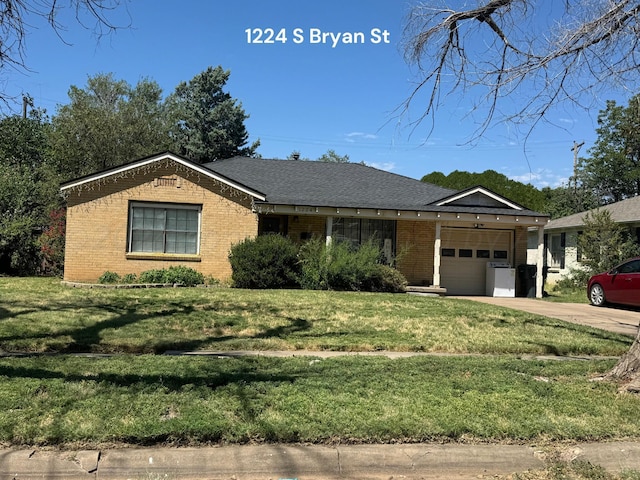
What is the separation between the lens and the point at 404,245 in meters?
18.0

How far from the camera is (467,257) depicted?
→ 18.5 metres

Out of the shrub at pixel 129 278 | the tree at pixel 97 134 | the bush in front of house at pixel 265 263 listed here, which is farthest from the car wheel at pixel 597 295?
the tree at pixel 97 134

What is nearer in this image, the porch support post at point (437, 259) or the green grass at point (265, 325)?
the green grass at point (265, 325)

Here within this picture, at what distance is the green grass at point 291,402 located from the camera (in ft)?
13.6

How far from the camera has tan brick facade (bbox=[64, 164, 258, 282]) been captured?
49.9 feet

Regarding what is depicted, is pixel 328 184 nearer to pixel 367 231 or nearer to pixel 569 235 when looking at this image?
pixel 367 231

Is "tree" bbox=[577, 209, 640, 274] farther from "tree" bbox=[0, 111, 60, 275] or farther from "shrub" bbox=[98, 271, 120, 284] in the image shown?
"tree" bbox=[0, 111, 60, 275]

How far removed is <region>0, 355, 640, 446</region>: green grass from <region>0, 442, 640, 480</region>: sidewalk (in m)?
0.14

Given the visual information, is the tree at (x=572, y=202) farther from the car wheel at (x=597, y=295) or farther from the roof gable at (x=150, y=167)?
the roof gable at (x=150, y=167)

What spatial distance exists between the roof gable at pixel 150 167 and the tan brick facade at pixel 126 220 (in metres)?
0.11

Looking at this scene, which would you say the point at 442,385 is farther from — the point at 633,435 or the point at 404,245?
the point at 404,245

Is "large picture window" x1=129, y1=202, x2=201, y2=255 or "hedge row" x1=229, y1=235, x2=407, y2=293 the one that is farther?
"large picture window" x1=129, y1=202, x2=201, y2=255

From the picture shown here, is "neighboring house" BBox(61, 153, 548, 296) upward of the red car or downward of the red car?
upward

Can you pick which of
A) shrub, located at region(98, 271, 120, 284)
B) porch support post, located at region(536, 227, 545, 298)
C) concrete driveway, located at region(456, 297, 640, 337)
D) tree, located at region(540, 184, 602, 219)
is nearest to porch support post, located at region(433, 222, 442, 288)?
concrete driveway, located at region(456, 297, 640, 337)
